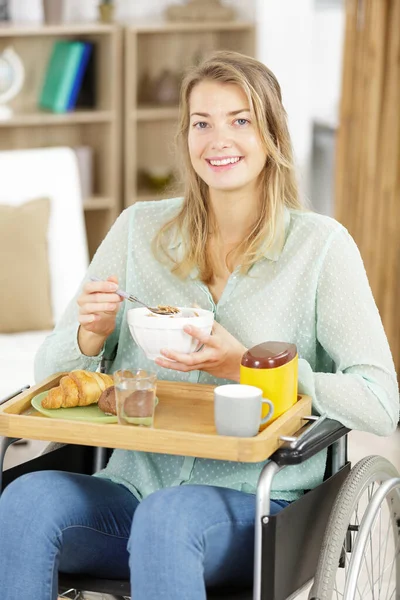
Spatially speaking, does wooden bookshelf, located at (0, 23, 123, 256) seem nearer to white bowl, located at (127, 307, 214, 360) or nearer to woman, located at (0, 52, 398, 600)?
woman, located at (0, 52, 398, 600)

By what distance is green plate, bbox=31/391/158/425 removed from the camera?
1655mm

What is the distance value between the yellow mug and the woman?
0.24 ft

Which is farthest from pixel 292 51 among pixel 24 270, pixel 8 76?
pixel 24 270

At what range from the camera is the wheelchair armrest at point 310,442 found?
1563mm

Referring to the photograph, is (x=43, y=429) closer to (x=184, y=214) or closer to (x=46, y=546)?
(x=46, y=546)

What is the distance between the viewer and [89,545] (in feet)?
5.70

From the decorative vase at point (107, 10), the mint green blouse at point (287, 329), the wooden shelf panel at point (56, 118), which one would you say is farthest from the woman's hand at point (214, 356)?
the decorative vase at point (107, 10)

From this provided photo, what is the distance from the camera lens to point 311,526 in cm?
171

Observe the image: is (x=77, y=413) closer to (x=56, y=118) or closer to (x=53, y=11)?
(x=56, y=118)

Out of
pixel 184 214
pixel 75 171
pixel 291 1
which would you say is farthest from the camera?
pixel 291 1

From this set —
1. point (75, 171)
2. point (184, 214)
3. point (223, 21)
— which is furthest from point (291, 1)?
point (184, 214)

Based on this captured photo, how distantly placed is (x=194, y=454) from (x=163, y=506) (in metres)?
0.12

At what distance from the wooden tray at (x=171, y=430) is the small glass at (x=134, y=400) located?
0.08 ft

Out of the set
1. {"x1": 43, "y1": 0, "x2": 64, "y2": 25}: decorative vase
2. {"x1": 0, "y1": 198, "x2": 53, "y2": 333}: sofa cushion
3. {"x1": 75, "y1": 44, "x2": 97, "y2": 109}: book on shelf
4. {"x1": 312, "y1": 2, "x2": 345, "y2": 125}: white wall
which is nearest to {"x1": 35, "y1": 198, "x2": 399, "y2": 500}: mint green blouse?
{"x1": 0, "y1": 198, "x2": 53, "y2": 333}: sofa cushion
